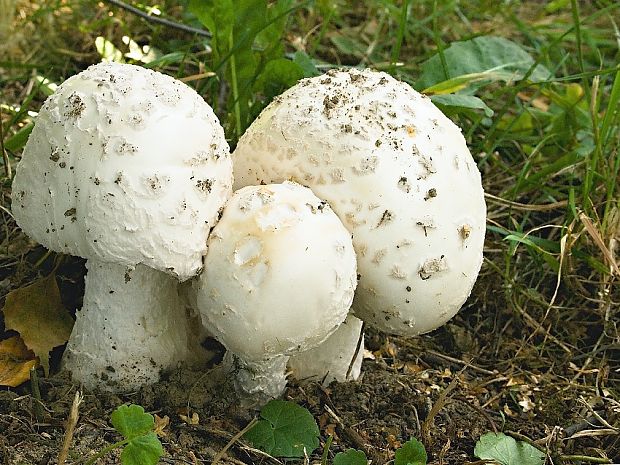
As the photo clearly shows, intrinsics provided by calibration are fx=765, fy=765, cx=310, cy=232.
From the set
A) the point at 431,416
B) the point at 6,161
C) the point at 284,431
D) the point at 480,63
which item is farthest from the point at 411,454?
the point at 480,63

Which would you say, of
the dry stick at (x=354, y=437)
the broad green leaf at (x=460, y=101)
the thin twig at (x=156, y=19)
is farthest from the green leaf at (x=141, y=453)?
the thin twig at (x=156, y=19)

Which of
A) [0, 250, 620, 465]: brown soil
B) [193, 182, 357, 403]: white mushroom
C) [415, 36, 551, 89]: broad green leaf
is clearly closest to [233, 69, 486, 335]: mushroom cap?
[193, 182, 357, 403]: white mushroom

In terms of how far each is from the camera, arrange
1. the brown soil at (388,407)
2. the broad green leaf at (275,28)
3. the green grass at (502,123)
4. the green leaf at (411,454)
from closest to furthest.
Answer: the green leaf at (411,454)
the brown soil at (388,407)
the green grass at (502,123)
the broad green leaf at (275,28)

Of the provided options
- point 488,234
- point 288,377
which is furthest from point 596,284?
point 288,377

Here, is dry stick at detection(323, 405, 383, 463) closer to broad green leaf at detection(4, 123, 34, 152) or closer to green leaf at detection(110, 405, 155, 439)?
green leaf at detection(110, 405, 155, 439)

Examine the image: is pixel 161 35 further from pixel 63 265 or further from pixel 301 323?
pixel 301 323

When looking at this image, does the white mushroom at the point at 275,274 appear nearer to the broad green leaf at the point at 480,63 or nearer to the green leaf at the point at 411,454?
the green leaf at the point at 411,454
